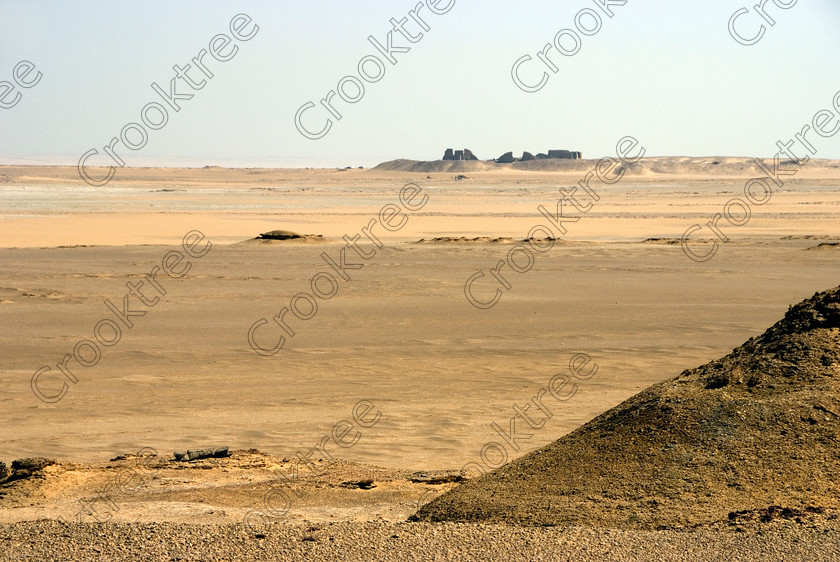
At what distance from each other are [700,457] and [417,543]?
1993 mm

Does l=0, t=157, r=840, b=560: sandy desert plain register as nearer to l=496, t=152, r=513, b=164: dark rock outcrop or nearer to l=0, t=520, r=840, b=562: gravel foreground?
l=0, t=520, r=840, b=562: gravel foreground

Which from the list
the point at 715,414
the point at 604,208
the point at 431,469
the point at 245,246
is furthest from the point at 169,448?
the point at 604,208

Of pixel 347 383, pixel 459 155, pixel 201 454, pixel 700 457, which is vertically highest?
pixel 459 155

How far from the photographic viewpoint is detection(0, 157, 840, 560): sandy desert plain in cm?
557

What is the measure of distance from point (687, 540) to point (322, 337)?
10748 millimetres

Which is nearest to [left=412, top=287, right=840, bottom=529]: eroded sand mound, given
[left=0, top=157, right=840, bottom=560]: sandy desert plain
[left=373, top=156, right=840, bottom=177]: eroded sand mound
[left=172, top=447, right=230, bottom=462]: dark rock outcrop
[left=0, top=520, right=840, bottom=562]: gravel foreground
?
[left=0, top=157, right=840, bottom=560]: sandy desert plain

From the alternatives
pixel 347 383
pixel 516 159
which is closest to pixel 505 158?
pixel 516 159

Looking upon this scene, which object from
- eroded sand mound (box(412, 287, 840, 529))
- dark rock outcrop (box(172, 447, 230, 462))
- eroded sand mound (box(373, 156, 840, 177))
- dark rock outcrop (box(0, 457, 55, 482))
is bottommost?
dark rock outcrop (box(0, 457, 55, 482))

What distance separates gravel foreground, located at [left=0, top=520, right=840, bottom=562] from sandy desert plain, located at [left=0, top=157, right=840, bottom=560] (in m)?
0.02

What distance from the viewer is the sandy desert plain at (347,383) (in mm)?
5566

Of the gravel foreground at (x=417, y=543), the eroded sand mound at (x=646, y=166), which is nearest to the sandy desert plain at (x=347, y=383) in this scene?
the gravel foreground at (x=417, y=543)

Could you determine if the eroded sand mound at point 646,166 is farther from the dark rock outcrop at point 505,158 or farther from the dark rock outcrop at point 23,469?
the dark rock outcrop at point 23,469

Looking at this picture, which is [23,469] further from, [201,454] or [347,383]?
[347,383]

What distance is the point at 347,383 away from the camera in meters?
12.1
